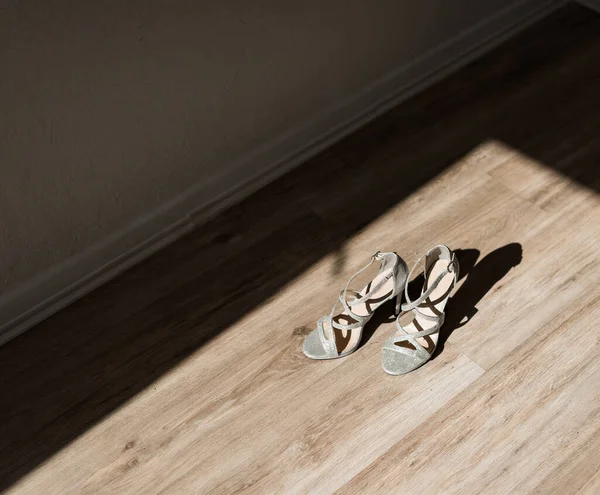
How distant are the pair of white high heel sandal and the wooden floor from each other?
41mm

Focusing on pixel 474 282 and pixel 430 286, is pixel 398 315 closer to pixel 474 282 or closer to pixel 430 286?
pixel 430 286

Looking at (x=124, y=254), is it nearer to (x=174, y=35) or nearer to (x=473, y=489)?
(x=174, y=35)

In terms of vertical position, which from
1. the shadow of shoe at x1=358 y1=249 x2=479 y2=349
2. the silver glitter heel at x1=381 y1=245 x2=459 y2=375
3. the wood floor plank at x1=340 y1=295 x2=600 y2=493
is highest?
the silver glitter heel at x1=381 y1=245 x2=459 y2=375

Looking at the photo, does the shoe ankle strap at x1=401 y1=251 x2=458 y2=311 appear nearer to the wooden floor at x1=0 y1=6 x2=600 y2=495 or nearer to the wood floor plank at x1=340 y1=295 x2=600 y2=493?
the wooden floor at x1=0 y1=6 x2=600 y2=495

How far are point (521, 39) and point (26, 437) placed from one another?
2291 millimetres

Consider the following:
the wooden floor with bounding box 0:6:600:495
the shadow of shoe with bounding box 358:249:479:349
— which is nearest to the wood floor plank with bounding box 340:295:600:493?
the wooden floor with bounding box 0:6:600:495

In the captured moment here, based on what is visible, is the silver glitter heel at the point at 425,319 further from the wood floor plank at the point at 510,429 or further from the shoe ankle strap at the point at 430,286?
the wood floor plank at the point at 510,429

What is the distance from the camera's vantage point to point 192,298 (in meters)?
2.43

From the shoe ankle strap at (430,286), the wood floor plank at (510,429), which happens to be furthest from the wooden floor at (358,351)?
the shoe ankle strap at (430,286)

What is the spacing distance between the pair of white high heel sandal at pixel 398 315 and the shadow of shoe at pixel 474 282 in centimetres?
5

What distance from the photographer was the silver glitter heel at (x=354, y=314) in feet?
7.23

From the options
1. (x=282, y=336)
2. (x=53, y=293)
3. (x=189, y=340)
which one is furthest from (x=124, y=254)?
(x=282, y=336)

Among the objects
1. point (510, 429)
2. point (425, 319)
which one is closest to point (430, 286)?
point (425, 319)

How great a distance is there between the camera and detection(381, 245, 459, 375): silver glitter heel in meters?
2.14
